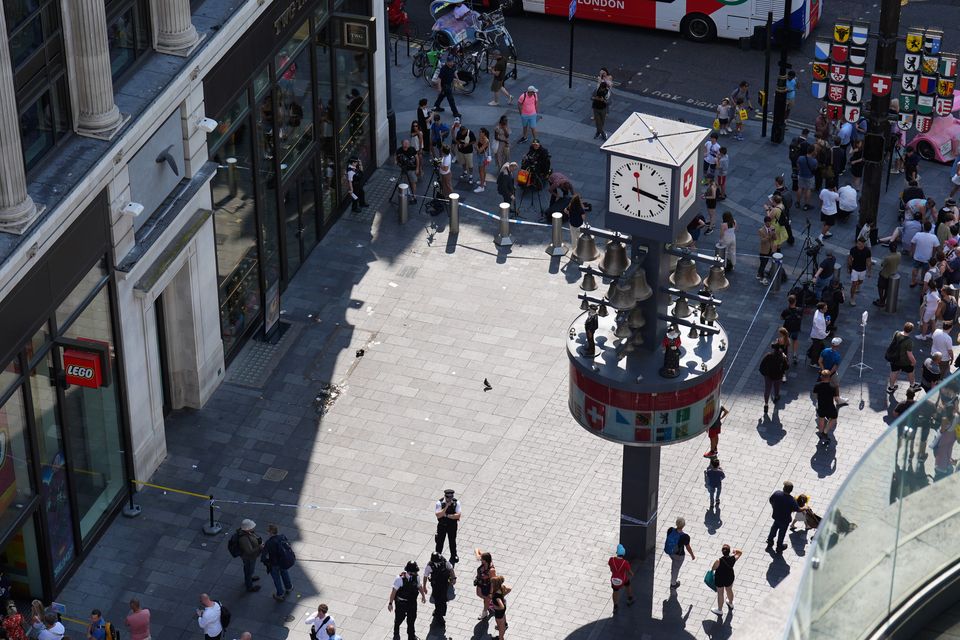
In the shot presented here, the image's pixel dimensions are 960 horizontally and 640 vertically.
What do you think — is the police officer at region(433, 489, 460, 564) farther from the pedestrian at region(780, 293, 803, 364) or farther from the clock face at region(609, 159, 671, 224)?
the pedestrian at region(780, 293, 803, 364)

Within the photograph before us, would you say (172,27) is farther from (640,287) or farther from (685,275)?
(685,275)

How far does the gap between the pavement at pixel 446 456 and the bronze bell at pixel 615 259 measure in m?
6.76

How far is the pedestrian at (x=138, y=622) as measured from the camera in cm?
3111

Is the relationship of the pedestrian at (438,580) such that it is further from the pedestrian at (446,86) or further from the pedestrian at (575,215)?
the pedestrian at (446,86)

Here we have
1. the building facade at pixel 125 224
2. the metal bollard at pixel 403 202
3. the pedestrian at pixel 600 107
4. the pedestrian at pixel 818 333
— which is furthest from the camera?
the pedestrian at pixel 600 107

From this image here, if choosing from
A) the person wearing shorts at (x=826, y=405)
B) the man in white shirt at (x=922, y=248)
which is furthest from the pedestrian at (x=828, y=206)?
the person wearing shorts at (x=826, y=405)

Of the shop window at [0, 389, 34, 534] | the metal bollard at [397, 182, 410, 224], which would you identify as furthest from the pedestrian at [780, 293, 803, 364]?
the shop window at [0, 389, 34, 534]

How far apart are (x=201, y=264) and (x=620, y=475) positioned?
982 centimetres

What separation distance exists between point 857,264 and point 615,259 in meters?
13.8

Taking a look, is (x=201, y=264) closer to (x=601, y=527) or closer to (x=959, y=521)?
(x=601, y=527)

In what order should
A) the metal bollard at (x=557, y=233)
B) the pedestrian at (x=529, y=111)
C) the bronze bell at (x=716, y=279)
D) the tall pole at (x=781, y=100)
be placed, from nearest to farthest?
the bronze bell at (x=716, y=279) → the metal bollard at (x=557, y=233) → the tall pole at (x=781, y=100) → the pedestrian at (x=529, y=111)

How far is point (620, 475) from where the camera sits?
3678cm

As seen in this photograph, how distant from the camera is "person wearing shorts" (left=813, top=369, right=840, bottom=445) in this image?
121ft

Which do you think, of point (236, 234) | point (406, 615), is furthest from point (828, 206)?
point (406, 615)
